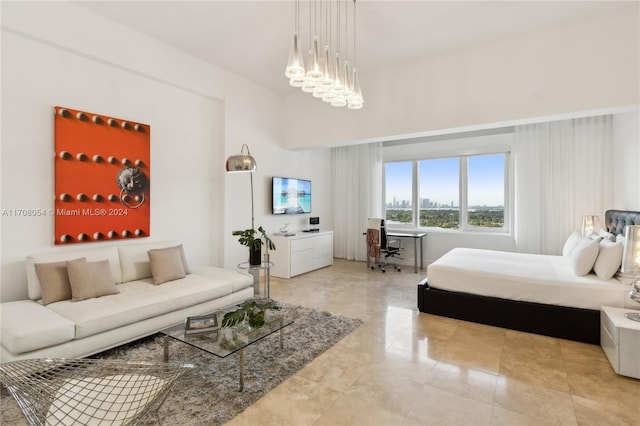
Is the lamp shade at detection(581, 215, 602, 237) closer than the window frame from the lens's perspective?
Yes

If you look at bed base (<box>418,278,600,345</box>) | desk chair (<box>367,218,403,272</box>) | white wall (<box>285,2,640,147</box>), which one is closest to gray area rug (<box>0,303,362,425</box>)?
bed base (<box>418,278,600,345</box>)

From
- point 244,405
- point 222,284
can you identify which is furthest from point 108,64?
point 244,405

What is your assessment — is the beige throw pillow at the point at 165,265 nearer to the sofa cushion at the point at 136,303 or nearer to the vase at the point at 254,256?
the sofa cushion at the point at 136,303

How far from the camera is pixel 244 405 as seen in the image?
6.61 feet

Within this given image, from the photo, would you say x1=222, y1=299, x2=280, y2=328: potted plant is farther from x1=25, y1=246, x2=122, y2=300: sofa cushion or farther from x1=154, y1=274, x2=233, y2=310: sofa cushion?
x1=25, y1=246, x2=122, y2=300: sofa cushion

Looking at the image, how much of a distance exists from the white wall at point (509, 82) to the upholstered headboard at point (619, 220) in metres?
1.26

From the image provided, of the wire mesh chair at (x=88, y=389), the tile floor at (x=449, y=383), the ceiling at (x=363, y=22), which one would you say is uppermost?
the ceiling at (x=363, y=22)

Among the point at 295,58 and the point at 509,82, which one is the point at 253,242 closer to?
the point at 295,58

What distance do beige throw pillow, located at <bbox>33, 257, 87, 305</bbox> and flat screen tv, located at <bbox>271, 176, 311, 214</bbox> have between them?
3.30 metres

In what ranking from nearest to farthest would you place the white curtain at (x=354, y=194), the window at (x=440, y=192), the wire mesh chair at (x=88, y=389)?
the wire mesh chair at (x=88, y=389) → the window at (x=440, y=192) → the white curtain at (x=354, y=194)

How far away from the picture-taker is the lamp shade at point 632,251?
2.57m

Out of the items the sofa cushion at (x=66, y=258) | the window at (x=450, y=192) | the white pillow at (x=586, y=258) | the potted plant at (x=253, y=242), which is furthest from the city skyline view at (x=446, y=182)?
the sofa cushion at (x=66, y=258)

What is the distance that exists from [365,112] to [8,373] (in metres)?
4.80

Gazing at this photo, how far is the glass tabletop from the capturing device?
2160 millimetres
